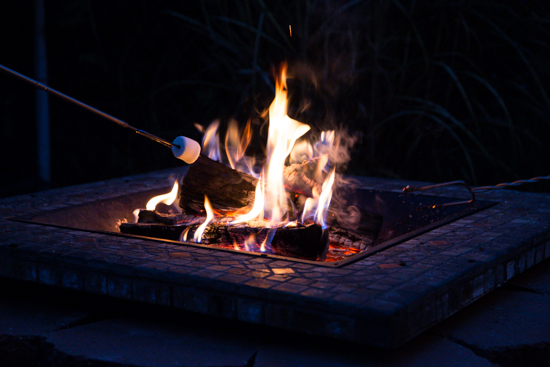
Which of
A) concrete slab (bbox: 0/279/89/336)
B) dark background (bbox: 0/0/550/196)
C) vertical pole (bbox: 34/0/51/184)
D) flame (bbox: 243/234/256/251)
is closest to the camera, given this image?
concrete slab (bbox: 0/279/89/336)

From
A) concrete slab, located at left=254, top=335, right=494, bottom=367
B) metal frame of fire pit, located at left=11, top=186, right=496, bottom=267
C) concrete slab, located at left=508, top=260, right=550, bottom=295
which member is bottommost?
concrete slab, located at left=254, top=335, right=494, bottom=367

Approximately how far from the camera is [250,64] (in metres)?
4.80

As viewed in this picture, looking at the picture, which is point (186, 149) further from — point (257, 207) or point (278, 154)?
point (278, 154)

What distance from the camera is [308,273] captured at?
2039 millimetres

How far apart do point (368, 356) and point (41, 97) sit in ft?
12.7

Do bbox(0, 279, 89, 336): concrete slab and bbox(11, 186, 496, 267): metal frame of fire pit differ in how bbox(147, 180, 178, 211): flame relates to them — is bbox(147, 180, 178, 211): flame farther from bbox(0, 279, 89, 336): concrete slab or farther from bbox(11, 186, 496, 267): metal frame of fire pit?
bbox(0, 279, 89, 336): concrete slab

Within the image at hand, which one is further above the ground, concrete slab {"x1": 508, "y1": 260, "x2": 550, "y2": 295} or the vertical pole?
the vertical pole

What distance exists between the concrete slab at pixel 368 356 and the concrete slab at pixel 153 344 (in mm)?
90

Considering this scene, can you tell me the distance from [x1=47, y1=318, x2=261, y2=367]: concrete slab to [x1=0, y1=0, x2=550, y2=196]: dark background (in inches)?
106

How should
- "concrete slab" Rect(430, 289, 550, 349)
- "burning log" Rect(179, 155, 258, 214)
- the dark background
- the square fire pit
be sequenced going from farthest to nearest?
1. the dark background
2. "burning log" Rect(179, 155, 258, 214)
3. "concrete slab" Rect(430, 289, 550, 349)
4. the square fire pit

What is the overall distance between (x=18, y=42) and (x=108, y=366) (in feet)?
13.8

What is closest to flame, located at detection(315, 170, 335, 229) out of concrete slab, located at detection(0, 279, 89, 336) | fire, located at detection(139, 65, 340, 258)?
fire, located at detection(139, 65, 340, 258)

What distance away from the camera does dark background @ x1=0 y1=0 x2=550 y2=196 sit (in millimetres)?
4395

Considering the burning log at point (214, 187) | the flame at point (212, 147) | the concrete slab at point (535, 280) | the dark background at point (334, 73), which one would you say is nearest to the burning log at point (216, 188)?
the burning log at point (214, 187)
